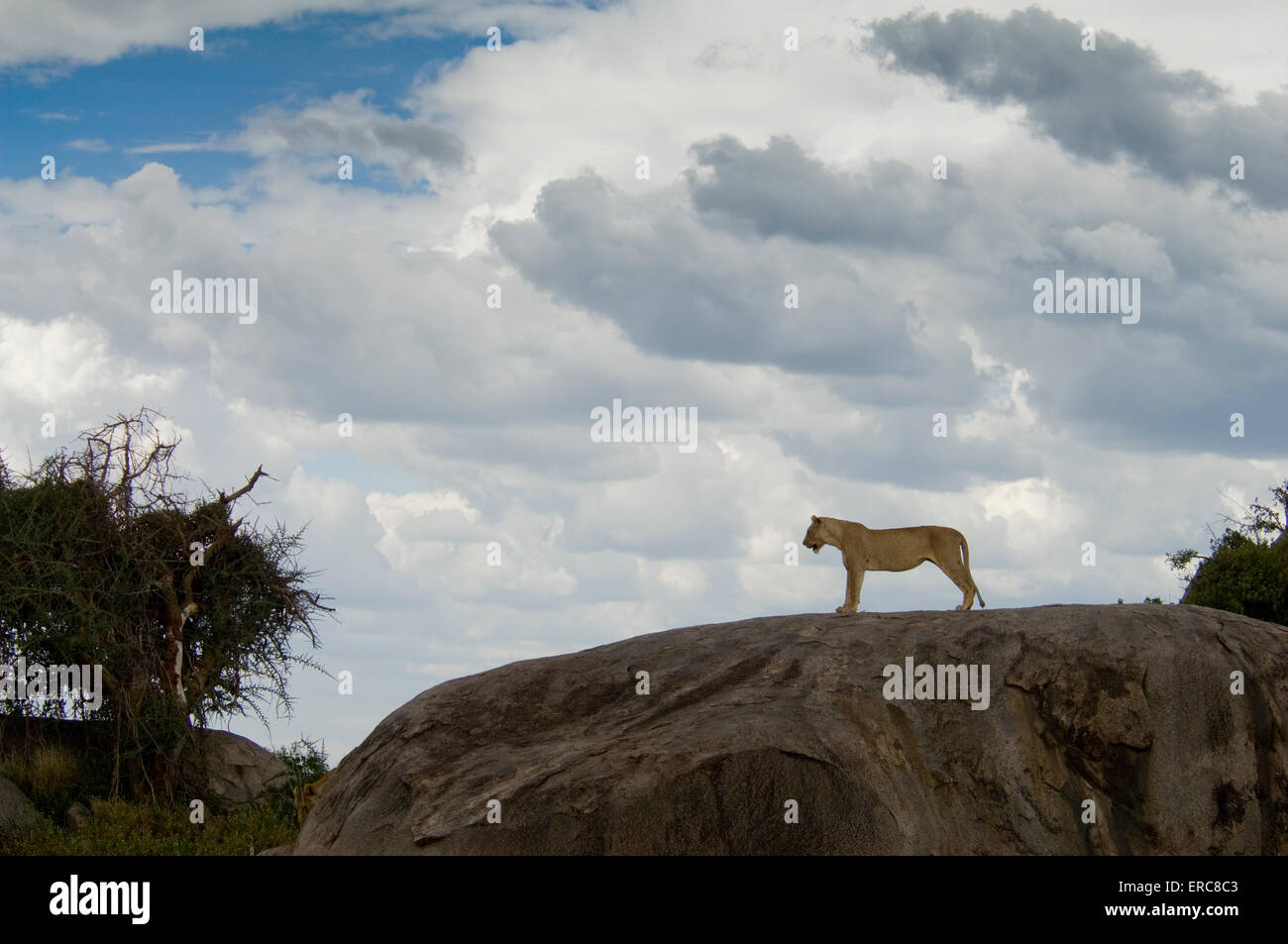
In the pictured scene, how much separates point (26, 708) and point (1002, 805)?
18949 millimetres

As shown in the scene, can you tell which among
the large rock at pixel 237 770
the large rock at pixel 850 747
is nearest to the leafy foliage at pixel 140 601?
the large rock at pixel 237 770

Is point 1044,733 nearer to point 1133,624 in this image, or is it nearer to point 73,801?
point 1133,624

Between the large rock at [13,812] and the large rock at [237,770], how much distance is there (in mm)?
3318

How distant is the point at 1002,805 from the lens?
13.3m

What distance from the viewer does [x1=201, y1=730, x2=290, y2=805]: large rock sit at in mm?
25516

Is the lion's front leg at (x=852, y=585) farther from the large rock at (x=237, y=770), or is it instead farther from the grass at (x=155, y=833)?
the large rock at (x=237, y=770)

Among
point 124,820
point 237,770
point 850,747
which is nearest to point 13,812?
point 124,820

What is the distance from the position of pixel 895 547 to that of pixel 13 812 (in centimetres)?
1552

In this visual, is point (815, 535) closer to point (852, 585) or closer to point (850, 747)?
point (852, 585)

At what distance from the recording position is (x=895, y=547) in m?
18.2
